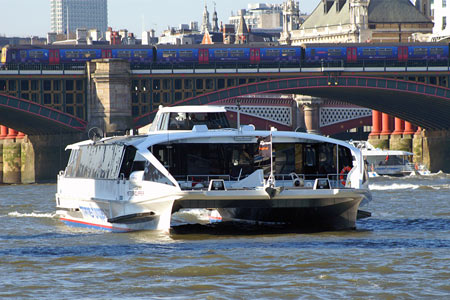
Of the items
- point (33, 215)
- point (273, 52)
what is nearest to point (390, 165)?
point (273, 52)

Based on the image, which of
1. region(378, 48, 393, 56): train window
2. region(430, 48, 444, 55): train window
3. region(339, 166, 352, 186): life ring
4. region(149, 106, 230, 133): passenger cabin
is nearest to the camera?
region(339, 166, 352, 186): life ring

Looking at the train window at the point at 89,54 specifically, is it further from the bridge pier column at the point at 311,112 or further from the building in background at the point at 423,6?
the building in background at the point at 423,6

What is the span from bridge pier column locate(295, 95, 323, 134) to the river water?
82936mm

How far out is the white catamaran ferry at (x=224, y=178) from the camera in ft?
95.2

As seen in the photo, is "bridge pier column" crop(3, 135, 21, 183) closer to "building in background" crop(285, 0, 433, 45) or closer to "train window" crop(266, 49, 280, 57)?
"train window" crop(266, 49, 280, 57)

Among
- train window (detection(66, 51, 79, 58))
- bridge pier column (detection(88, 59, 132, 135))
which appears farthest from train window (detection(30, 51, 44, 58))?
bridge pier column (detection(88, 59, 132, 135))

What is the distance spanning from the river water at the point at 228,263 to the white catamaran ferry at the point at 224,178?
732mm

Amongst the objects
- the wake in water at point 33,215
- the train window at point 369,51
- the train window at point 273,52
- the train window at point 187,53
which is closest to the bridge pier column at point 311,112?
the train window at point 369,51

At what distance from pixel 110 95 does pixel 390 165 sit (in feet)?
67.5

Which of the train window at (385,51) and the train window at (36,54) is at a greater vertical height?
the train window at (36,54)

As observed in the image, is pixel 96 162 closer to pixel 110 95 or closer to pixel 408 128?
pixel 110 95

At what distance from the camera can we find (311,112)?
4646 inches

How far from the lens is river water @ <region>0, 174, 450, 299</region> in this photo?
69.8ft

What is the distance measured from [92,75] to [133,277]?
53222 millimetres
